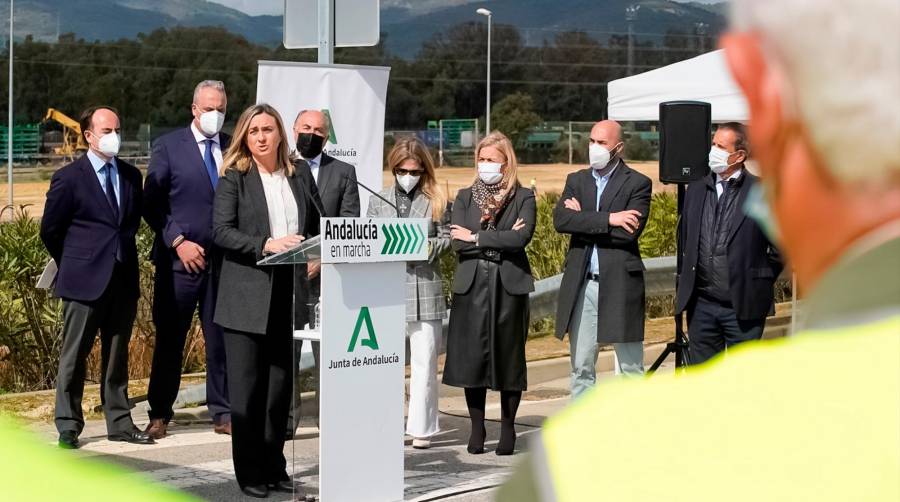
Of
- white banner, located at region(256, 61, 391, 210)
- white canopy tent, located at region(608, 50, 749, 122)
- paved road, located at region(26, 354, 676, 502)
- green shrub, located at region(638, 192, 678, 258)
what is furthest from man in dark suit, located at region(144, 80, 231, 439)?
green shrub, located at region(638, 192, 678, 258)

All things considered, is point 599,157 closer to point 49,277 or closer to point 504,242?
point 504,242

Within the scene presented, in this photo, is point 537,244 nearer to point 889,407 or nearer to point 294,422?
point 294,422

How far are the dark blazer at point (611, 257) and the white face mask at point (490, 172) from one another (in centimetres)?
49

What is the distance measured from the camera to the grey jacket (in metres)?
8.70

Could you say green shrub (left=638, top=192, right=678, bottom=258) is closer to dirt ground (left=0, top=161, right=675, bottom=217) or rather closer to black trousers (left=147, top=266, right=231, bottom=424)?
black trousers (left=147, top=266, right=231, bottom=424)

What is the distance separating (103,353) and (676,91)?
18.1 ft

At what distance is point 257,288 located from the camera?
7.07 meters

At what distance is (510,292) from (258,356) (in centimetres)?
208

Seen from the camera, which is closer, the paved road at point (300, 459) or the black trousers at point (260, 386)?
the black trousers at point (260, 386)

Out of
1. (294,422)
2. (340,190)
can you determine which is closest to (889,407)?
(294,422)

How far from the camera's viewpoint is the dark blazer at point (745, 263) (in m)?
8.45

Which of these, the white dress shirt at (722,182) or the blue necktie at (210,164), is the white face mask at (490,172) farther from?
the blue necktie at (210,164)

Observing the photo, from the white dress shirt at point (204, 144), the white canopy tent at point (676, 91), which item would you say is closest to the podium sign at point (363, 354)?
the white dress shirt at point (204, 144)

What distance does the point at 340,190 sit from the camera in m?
8.43
